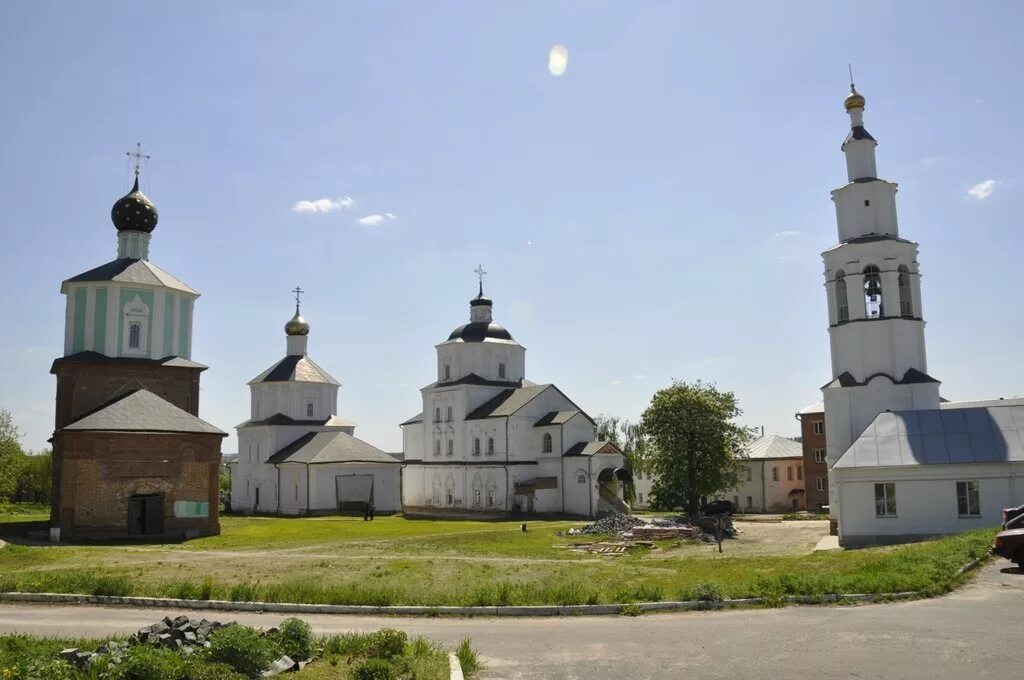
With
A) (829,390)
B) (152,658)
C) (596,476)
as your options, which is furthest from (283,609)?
(596,476)

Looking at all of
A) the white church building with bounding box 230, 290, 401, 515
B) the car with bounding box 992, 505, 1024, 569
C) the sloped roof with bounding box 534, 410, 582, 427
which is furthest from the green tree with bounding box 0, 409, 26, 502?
the car with bounding box 992, 505, 1024, 569

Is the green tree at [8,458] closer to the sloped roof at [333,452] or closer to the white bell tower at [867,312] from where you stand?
the sloped roof at [333,452]

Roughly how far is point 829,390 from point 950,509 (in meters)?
7.69

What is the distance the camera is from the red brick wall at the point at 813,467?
52719mm

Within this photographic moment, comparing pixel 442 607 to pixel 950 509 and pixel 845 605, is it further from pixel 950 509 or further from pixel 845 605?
pixel 950 509

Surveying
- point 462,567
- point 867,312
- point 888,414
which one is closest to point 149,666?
point 462,567

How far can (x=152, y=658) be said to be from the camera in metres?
8.52

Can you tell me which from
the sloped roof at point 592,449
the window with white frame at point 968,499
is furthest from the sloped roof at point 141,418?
the window with white frame at point 968,499

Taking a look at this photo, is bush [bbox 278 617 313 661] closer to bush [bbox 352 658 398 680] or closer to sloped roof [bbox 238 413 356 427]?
bush [bbox 352 658 398 680]

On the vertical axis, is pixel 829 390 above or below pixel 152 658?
above

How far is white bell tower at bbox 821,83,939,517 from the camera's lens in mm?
31734

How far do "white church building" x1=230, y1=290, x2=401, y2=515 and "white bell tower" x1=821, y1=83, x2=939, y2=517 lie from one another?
2930 cm

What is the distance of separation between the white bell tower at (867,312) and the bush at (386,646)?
25339mm

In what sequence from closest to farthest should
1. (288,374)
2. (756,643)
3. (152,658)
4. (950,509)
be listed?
1. (152,658)
2. (756,643)
3. (950,509)
4. (288,374)
